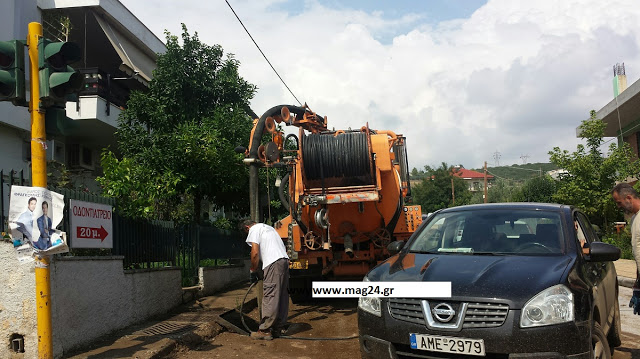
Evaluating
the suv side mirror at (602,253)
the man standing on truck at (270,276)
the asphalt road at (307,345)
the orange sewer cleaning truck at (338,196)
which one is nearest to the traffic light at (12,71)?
the asphalt road at (307,345)

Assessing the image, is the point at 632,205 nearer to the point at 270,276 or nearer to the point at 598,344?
the point at 598,344

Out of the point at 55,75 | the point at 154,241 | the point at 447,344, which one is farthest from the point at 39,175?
the point at 154,241

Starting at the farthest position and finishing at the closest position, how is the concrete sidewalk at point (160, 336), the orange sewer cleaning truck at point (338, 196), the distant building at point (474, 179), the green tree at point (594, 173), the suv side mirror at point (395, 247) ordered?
the distant building at point (474, 179)
the green tree at point (594, 173)
the orange sewer cleaning truck at point (338, 196)
the concrete sidewalk at point (160, 336)
the suv side mirror at point (395, 247)

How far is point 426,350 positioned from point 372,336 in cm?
51

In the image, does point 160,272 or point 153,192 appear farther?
point 153,192

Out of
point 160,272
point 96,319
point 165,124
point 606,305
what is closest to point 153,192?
point 165,124

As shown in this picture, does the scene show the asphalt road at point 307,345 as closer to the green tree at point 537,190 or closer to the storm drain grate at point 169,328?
the storm drain grate at point 169,328

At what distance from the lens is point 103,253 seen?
7.29 metres

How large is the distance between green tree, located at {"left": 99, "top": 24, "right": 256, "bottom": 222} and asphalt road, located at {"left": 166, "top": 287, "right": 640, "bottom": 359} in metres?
5.18

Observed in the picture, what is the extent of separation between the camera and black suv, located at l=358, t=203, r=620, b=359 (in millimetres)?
3812

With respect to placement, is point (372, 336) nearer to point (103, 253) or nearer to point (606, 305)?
point (606, 305)

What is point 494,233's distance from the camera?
518 cm

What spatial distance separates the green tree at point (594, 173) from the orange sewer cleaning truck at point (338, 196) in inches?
560

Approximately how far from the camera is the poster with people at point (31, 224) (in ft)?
15.7
